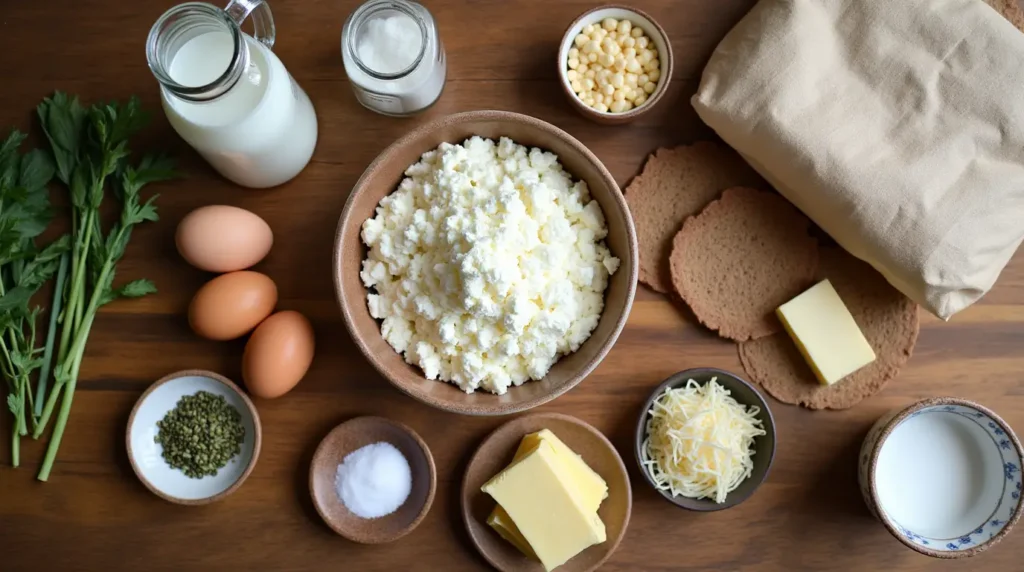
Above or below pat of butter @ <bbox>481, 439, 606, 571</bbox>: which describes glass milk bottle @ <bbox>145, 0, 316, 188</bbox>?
above

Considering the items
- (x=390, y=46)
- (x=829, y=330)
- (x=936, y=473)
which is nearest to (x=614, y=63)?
(x=390, y=46)

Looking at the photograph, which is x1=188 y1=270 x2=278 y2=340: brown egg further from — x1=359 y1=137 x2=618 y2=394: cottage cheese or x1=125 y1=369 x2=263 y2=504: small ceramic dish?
x1=359 y1=137 x2=618 y2=394: cottage cheese

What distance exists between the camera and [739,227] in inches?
58.1

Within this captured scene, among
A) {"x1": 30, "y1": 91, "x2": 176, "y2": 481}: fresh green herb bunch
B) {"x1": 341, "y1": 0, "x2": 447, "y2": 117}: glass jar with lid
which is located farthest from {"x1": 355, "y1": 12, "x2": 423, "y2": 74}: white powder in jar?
{"x1": 30, "y1": 91, "x2": 176, "y2": 481}: fresh green herb bunch

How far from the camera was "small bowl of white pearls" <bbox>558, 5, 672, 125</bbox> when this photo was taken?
1420mm

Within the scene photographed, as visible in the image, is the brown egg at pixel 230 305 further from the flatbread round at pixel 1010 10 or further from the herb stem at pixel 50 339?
the flatbread round at pixel 1010 10

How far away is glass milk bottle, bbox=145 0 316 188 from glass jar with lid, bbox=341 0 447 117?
0.13m

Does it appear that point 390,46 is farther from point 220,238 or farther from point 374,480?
point 374,480

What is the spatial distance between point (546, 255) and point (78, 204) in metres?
0.92

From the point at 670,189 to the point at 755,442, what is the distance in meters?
0.52

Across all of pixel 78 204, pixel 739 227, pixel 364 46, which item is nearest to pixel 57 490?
pixel 78 204

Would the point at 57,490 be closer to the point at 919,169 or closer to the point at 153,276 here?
the point at 153,276

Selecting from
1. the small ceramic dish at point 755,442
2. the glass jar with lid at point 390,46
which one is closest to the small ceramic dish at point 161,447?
the glass jar with lid at point 390,46

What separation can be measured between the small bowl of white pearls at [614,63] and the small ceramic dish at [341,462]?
73cm
